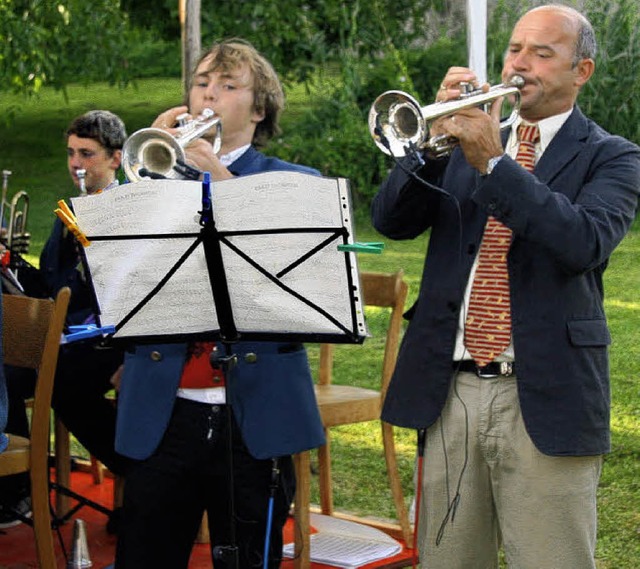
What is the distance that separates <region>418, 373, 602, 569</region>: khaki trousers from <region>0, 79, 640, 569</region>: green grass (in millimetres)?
1811

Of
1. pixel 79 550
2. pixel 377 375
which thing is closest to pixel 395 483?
pixel 79 550

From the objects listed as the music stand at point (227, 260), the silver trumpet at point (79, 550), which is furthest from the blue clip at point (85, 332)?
the silver trumpet at point (79, 550)

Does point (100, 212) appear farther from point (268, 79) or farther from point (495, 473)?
point (495, 473)

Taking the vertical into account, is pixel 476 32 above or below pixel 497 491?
above

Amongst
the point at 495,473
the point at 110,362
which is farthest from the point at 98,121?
the point at 495,473

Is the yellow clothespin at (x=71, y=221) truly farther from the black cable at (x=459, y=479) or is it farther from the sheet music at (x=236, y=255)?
the black cable at (x=459, y=479)

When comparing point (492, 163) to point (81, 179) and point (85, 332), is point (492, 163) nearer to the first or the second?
point (85, 332)

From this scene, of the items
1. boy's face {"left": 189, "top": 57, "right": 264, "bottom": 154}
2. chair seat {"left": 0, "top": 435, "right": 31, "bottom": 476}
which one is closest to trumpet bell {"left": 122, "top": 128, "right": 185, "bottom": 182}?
boy's face {"left": 189, "top": 57, "right": 264, "bottom": 154}

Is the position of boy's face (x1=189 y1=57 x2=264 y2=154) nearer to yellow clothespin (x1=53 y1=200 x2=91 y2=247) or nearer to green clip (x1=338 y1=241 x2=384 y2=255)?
yellow clothespin (x1=53 y1=200 x2=91 y2=247)

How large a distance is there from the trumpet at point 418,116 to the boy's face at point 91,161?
252 centimetres

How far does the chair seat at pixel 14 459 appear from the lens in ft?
14.4

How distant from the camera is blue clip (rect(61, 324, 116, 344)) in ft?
10.6

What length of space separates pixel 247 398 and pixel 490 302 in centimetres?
71

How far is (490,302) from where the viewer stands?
333 centimetres
